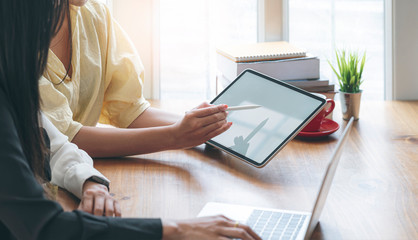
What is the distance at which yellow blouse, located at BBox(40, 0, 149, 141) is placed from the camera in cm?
142

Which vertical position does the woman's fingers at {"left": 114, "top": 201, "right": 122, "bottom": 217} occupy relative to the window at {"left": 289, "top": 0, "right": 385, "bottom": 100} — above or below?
below

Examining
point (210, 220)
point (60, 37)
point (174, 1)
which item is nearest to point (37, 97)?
point (210, 220)

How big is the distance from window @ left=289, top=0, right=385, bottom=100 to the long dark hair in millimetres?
1387

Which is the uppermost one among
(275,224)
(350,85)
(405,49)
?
(405,49)

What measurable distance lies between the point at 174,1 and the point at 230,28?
0.74 ft

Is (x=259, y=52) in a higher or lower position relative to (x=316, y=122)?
higher

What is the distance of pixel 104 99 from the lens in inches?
60.3

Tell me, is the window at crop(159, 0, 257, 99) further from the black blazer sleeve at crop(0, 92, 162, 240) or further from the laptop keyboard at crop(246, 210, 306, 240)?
the black blazer sleeve at crop(0, 92, 162, 240)

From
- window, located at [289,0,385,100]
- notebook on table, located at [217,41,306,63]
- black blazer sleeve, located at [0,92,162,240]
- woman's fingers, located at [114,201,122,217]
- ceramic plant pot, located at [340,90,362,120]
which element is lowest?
woman's fingers, located at [114,201,122,217]

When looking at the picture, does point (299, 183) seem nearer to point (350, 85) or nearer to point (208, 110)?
point (208, 110)

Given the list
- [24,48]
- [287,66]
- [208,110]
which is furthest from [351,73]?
[24,48]

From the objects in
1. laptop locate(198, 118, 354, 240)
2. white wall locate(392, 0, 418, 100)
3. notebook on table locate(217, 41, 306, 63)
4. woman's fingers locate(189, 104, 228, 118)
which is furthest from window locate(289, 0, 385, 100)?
laptop locate(198, 118, 354, 240)

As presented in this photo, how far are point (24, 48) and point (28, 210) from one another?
8.4 inches

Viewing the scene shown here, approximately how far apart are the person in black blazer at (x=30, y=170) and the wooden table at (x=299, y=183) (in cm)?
20
